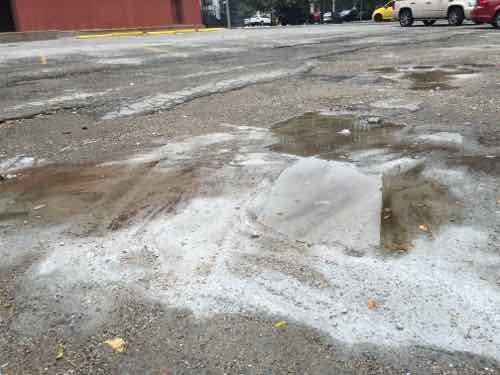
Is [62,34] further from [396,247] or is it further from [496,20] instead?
[396,247]

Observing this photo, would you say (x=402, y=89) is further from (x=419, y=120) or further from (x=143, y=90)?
(x=143, y=90)

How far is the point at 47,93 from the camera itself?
8148 millimetres

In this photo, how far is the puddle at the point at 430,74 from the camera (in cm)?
827

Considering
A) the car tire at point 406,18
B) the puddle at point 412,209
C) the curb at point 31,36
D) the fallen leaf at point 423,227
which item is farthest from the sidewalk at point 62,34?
the fallen leaf at point 423,227

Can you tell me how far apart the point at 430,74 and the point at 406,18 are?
15.8 metres

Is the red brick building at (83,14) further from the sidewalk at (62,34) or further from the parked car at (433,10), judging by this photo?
the parked car at (433,10)

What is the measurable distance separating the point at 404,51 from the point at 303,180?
975 centimetres

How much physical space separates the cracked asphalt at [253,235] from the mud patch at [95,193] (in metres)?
0.02

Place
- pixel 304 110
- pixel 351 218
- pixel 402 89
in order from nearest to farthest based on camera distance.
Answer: pixel 351 218 < pixel 304 110 < pixel 402 89

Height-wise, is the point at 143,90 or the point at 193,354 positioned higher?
the point at 143,90

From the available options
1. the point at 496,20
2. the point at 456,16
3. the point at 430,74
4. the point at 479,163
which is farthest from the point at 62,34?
the point at 479,163

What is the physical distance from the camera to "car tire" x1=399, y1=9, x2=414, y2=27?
2323 centimetres

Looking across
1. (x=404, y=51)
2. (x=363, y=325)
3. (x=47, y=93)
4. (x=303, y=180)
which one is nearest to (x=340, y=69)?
(x=404, y=51)

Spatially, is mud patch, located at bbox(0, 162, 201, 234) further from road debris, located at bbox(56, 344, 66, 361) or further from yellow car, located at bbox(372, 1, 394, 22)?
yellow car, located at bbox(372, 1, 394, 22)
